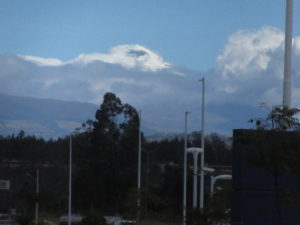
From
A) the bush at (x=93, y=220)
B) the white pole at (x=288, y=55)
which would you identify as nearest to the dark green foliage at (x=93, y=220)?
the bush at (x=93, y=220)

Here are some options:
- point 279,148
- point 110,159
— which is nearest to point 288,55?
point 279,148

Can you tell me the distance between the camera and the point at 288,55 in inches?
759

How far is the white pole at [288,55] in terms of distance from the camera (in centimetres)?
1866

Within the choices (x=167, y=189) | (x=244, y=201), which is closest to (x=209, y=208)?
(x=244, y=201)

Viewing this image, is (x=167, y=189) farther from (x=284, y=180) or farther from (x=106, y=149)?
(x=284, y=180)

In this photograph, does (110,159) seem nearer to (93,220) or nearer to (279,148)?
(93,220)

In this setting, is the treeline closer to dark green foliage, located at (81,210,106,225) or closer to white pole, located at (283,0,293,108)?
dark green foliage, located at (81,210,106,225)

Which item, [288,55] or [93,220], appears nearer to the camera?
[288,55]

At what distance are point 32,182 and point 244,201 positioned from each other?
166 ft

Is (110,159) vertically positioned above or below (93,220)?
above

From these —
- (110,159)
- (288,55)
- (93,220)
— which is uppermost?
(288,55)

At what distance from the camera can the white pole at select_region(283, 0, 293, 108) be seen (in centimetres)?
1866

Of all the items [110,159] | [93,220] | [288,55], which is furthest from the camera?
[110,159]

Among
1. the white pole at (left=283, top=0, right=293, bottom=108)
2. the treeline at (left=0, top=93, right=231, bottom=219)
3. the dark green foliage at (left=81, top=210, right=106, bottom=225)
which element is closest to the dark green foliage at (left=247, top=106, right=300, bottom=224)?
the white pole at (left=283, top=0, right=293, bottom=108)
